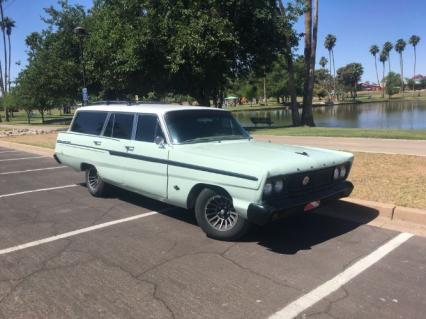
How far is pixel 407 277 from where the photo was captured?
4418mm

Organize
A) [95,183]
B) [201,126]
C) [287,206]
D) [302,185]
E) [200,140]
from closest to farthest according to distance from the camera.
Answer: [287,206]
[302,185]
[200,140]
[201,126]
[95,183]

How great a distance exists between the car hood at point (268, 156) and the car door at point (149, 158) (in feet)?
1.39

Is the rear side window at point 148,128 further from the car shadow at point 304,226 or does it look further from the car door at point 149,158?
the car shadow at point 304,226

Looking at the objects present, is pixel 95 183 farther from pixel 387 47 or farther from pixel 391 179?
pixel 387 47

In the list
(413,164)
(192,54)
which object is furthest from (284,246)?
(192,54)

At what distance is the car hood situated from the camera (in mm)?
5109

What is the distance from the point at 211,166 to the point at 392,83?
150385mm

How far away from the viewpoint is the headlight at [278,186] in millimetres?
5066

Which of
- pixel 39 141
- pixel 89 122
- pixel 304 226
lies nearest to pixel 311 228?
pixel 304 226

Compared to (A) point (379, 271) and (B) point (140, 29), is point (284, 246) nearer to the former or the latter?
(A) point (379, 271)

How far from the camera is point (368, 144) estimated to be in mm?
13945

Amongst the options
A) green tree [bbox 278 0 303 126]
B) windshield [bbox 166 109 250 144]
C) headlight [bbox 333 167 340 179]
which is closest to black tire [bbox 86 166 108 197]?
windshield [bbox 166 109 250 144]

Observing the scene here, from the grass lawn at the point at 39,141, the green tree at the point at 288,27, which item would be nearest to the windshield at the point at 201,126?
the grass lawn at the point at 39,141

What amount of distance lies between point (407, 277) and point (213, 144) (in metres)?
2.97
